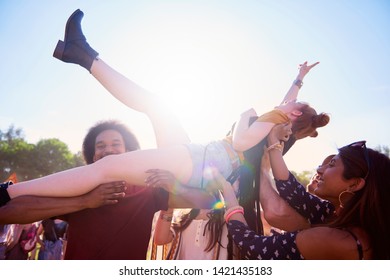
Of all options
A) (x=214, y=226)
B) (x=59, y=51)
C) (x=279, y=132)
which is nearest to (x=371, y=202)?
(x=279, y=132)

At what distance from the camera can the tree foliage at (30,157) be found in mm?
48250

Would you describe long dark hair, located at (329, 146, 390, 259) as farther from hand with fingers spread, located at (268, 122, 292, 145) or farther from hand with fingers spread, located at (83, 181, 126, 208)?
hand with fingers spread, located at (83, 181, 126, 208)

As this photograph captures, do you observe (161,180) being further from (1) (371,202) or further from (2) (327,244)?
(1) (371,202)

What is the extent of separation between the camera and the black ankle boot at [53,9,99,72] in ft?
10.6

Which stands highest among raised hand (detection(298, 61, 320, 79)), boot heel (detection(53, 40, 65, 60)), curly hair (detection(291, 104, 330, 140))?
raised hand (detection(298, 61, 320, 79))

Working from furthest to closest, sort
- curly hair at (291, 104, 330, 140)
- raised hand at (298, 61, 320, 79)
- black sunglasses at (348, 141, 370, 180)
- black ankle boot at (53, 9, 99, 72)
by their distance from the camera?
raised hand at (298, 61, 320, 79)
curly hair at (291, 104, 330, 140)
black ankle boot at (53, 9, 99, 72)
black sunglasses at (348, 141, 370, 180)

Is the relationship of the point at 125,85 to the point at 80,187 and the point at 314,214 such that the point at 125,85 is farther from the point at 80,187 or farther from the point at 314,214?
the point at 314,214

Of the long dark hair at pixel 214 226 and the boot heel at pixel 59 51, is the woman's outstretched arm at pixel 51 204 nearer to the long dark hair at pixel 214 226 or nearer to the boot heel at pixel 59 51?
the long dark hair at pixel 214 226

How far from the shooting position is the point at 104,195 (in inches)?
96.3

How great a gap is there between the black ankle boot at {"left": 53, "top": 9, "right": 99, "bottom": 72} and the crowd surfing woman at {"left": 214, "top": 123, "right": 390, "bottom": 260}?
5.85ft

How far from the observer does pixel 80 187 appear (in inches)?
101

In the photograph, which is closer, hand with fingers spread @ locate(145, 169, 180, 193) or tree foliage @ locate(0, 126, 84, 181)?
hand with fingers spread @ locate(145, 169, 180, 193)

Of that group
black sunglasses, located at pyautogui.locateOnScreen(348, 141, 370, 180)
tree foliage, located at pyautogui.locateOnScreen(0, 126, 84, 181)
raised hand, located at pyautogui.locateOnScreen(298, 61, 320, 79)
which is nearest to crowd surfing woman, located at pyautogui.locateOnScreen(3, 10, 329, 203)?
black sunglasses, located at pyautogui.locateOnScreen(348, 141, 370, 180)

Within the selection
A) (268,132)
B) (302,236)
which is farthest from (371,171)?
(268,132)
